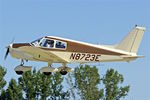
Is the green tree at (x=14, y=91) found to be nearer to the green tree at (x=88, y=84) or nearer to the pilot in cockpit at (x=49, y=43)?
the green tree at (x=88, y=84)

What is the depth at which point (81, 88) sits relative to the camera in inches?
2950

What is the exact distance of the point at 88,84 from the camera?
248 ft

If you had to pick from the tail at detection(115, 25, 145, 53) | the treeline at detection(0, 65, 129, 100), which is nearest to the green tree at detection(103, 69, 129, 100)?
the treeline at detection(0, 65, 129, 100)

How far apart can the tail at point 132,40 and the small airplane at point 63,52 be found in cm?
10

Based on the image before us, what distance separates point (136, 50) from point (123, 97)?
1516 inches

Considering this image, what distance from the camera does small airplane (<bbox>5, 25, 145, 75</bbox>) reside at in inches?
1550

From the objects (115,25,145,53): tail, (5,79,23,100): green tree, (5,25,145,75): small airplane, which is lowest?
(5,79,23,100): green tree

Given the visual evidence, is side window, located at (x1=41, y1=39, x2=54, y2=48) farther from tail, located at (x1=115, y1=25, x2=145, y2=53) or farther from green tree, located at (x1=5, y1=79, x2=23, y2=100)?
green tree, located at (x1=5, y1=79, x2=23, y2=100)

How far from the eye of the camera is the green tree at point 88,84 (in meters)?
74.9

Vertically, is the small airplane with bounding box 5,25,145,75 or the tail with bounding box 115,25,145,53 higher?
the tail with bounding box 115,25,145,53

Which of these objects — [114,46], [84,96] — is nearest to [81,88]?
[84,96]

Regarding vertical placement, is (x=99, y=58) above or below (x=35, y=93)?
above

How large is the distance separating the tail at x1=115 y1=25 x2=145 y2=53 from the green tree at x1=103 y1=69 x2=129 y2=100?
36.2 meters

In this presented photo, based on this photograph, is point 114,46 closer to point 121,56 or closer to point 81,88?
point 121,56
